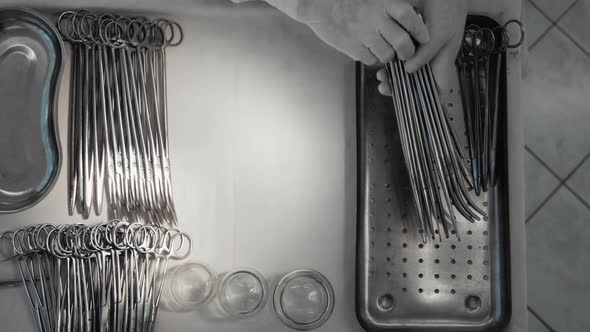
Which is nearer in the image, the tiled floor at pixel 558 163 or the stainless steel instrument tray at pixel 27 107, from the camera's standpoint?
the stainless steel instrument tray at pixel 27 107

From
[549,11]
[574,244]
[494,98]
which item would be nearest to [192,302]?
[494,98]

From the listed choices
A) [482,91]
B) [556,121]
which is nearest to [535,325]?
[556,121]

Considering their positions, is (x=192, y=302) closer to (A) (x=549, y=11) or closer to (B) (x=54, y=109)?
(B) (x=54, y=109)

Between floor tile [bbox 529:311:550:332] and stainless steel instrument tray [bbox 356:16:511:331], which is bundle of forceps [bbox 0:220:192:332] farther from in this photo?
floor tile [bbox 529:311:550:332]

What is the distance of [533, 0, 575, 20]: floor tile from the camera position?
1.41 m

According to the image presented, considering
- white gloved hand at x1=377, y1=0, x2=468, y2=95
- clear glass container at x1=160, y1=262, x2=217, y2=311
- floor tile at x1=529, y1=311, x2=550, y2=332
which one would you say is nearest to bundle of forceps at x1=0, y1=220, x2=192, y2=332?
clear glass container at x1=160, y1=262, x2=217, y2=311

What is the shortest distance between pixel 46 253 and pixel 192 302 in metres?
0.25

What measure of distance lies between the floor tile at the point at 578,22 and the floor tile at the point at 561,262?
0.37 m

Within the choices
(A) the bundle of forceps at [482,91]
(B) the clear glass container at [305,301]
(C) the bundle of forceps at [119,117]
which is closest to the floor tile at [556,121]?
(A) the bundle of forceps at [482,91]

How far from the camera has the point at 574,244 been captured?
4.43 ft

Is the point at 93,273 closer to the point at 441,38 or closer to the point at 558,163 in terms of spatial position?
the point at 441,38

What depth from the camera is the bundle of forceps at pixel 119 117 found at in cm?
97

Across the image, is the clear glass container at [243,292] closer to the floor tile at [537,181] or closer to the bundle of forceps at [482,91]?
the bundle of forceps at [482,91]

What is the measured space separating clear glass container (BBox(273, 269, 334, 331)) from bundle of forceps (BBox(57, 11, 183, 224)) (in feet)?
0.76
